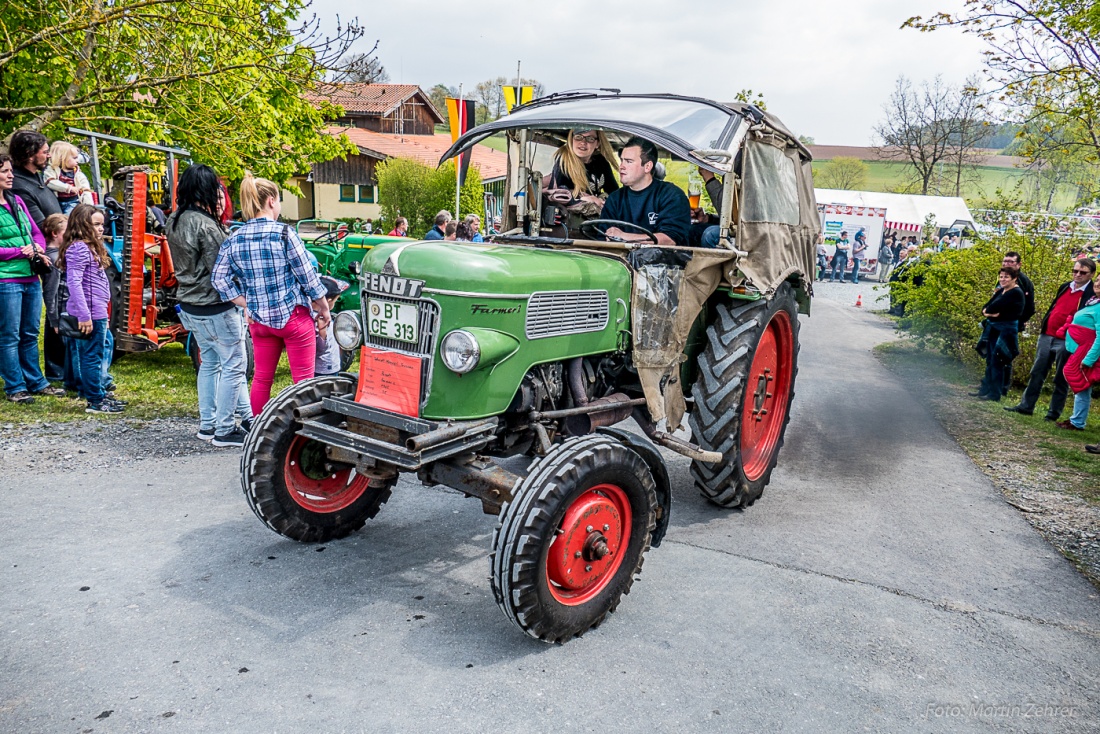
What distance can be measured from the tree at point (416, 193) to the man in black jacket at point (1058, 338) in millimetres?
22972

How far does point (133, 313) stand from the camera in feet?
23.2

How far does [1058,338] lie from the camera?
819cm

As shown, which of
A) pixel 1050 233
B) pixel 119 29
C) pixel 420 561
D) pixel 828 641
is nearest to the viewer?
pixel 828 641

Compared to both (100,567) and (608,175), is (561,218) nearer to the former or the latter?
(608,175)

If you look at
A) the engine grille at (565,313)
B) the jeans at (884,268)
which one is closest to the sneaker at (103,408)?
the engine grille at (565,313)

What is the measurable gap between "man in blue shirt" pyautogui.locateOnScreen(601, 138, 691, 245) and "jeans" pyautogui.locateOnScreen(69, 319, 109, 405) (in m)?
4.36

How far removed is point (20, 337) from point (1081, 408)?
32.6 ft

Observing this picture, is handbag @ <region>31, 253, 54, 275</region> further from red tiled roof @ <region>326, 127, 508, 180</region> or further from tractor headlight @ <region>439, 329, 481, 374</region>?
red tiled roof @ <region>326, 127, 508, 180</region>

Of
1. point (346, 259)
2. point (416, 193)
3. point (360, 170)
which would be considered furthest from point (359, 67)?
point (360, 170)

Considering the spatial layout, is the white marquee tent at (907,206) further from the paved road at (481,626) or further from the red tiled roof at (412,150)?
the paved road at (481,626)

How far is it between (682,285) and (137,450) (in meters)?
3.99

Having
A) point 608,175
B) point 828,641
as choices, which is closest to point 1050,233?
point 608,175

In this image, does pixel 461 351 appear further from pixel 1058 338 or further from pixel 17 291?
pixel 1058 338

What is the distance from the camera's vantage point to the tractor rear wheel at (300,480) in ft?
12.3
